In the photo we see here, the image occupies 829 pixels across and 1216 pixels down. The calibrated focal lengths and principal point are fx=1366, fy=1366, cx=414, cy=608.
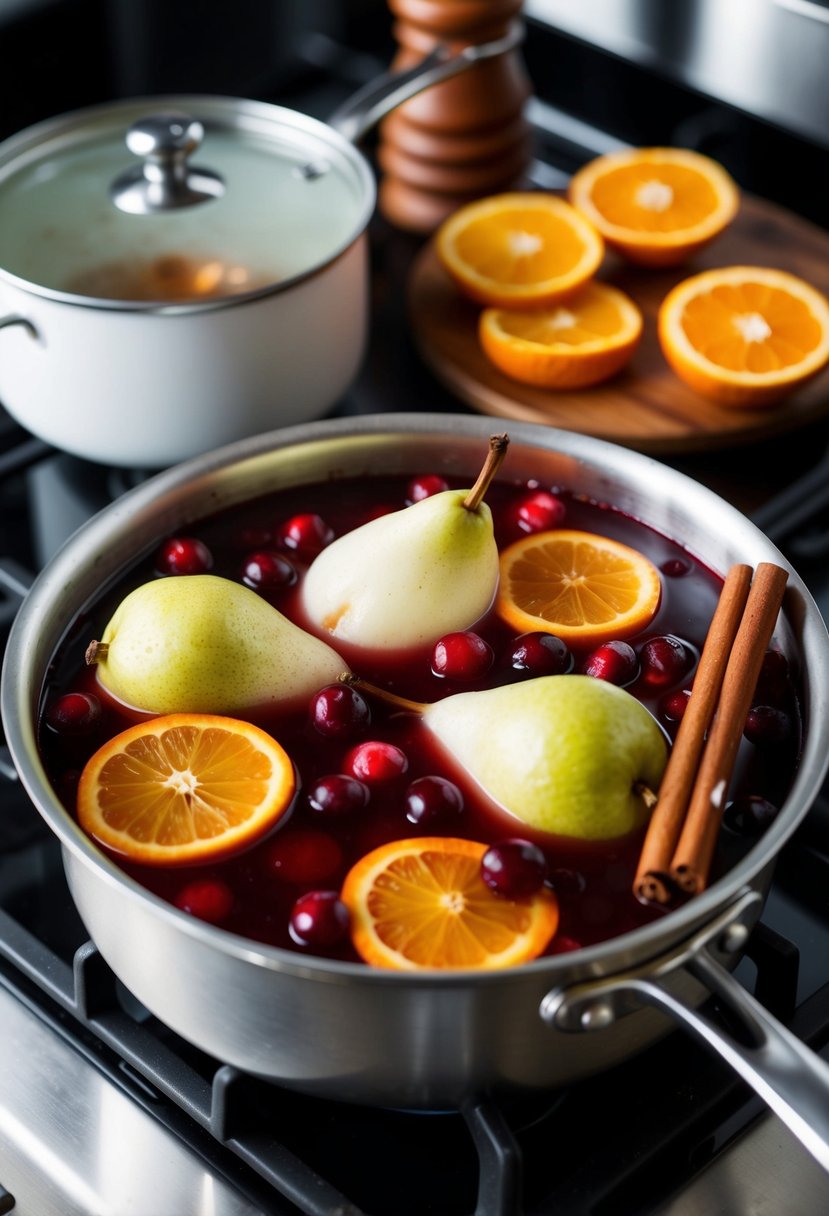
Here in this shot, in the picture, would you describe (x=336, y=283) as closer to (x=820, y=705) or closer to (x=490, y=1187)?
(x=820, y=705)

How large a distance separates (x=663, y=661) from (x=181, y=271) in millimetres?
674

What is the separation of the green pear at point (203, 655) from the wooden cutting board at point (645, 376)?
0.52m

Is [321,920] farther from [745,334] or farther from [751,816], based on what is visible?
[745,334]

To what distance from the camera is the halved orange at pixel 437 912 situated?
921mm

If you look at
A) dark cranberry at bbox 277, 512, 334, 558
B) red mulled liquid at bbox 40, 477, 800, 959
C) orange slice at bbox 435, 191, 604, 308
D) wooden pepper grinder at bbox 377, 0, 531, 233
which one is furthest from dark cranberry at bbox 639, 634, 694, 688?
wooden pepper grinder at bbox 377, 0, 531, 233

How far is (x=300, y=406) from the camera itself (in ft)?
4.82

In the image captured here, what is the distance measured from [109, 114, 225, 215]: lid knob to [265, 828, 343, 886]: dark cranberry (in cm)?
77

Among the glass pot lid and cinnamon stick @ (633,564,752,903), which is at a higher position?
the glass pot lid

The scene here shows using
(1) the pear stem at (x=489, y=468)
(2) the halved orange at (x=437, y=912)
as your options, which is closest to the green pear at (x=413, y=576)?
(1) the pear stem at (x=489, y=468)

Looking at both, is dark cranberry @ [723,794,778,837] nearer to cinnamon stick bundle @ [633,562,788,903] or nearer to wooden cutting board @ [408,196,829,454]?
cinnamon stick bundle @ [633,562,788,903]

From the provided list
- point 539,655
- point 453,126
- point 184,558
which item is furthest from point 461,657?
point 453,126

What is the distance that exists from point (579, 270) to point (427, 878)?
0.90 meters

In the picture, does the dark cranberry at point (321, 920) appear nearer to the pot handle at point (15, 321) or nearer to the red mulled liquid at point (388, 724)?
the red mulled liquid at point (388, 724)

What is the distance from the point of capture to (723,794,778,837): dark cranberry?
3.37ft
